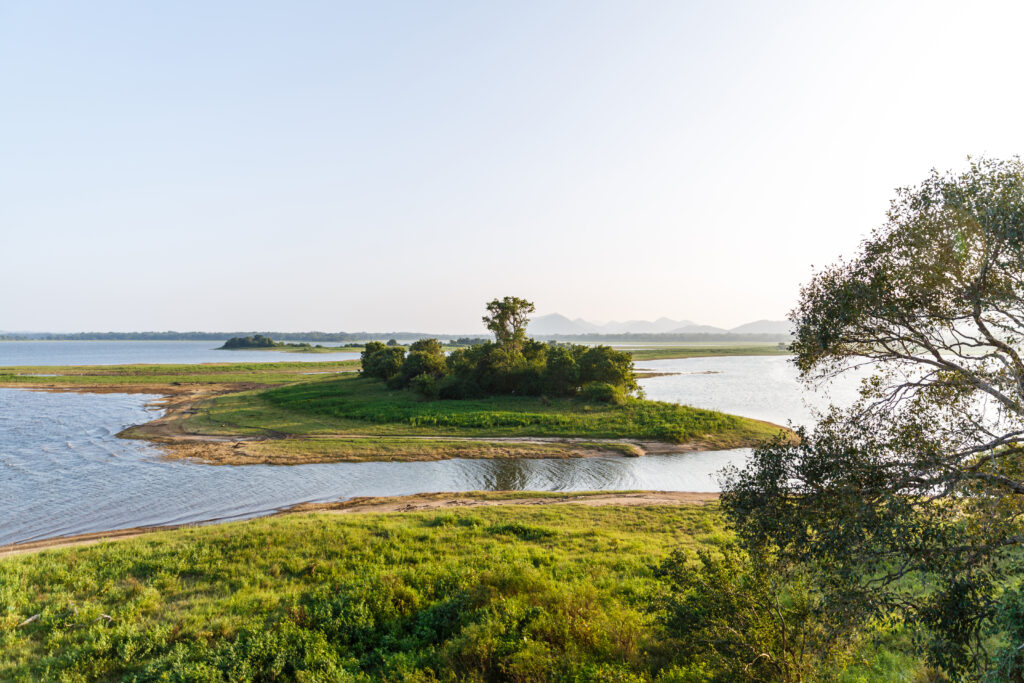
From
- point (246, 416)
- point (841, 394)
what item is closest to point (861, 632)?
point (246, 416)

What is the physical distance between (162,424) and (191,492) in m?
24.0

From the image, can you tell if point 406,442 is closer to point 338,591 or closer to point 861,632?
point 338,591

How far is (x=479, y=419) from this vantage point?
44594mm

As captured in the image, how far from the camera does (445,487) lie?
28.0 metres

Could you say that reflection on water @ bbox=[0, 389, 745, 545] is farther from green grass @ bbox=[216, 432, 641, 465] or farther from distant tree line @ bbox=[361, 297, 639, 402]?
distant tree line @ bbox=[361, 297, 639, 402]

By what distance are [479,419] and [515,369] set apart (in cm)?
1152

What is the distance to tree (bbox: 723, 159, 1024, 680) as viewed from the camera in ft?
25.7

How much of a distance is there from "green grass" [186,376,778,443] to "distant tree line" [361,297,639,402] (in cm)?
193

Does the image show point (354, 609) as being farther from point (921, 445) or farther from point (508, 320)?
point (508, 320)

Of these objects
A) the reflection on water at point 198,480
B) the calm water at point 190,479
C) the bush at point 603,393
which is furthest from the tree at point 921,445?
the bush at point 603,393

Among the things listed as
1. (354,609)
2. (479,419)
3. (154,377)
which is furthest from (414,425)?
(154,377)

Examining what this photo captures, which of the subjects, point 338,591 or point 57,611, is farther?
point 338,591

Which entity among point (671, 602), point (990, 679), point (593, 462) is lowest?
point (593, 462)

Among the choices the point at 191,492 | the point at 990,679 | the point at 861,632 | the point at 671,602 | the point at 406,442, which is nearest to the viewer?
the point at 990,679
